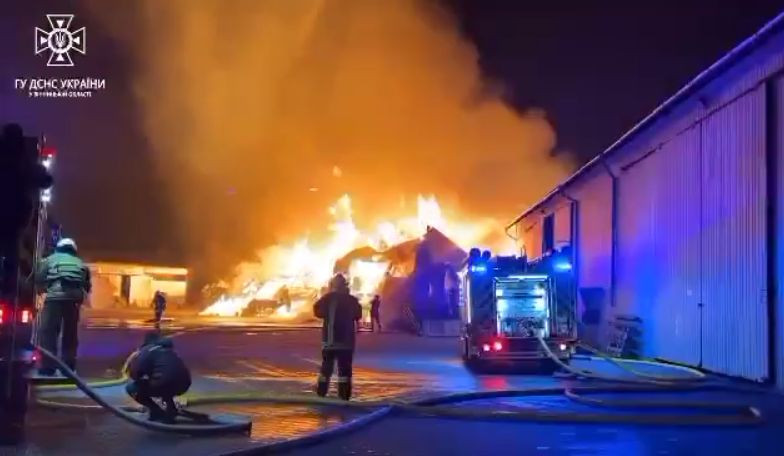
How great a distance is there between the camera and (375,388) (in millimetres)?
13508

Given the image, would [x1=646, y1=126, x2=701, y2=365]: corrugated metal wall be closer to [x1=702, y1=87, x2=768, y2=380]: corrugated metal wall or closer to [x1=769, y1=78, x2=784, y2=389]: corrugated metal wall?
[x1=702, y1=87, x2=768, y2=380]: corrugated metal wall

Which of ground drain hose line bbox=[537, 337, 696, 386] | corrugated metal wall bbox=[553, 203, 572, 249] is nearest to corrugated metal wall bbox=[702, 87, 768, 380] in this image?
ground drain hose line bbox=[537, 337, 696, 386]

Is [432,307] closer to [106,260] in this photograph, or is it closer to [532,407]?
[532,407]

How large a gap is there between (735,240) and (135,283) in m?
55.2

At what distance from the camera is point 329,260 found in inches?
2088

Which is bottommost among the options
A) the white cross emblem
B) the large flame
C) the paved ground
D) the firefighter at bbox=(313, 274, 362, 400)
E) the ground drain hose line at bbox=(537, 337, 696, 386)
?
the paved ground

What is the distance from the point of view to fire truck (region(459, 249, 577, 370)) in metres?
17.1

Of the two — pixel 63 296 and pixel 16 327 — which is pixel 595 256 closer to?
pixel 63 296

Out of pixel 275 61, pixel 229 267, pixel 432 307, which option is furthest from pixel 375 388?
pixel 229 267

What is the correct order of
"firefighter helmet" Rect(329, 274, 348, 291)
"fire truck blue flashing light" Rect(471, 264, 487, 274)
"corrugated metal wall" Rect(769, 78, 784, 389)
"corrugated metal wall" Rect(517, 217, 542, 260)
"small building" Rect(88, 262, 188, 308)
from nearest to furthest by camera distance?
1. "firefighter helmet" Rect(329, 274, 348, 291)
2. "corrugated metal wall" Rect(769, 78, 784, 389)
3. "fire truck blue flashing light" Rect(471, 264, 487, 274)
4. "corrugated metal wall" Rect(517, 217, 542, 260)
5. "small building" Rect(88, 262, 188, 308)

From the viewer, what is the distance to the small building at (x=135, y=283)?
207 ft

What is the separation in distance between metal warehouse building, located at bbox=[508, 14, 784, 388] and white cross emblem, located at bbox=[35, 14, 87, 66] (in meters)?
15.6

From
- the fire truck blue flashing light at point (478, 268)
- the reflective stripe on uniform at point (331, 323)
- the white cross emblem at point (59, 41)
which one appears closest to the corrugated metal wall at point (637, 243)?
the fire truck blue flashing light at point (478, 268)

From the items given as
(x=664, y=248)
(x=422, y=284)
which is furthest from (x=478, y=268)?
(x=422, y=284)
